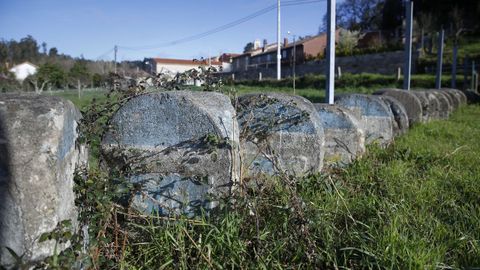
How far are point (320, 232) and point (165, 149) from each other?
115cm

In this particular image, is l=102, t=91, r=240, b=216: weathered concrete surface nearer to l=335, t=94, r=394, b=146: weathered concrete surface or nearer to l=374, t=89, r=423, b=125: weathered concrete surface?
l=335, t=94, r=394, b=146: weathered concrete surface

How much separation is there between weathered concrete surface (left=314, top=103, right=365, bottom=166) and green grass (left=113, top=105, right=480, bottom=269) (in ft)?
3.21

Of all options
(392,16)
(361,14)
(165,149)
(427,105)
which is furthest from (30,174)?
(361,14)

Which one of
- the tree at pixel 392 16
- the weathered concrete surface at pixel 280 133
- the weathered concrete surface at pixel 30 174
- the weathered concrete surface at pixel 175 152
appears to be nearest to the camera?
the weathered concrete surface at pixel 30 174

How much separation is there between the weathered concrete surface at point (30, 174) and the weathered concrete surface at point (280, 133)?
1677 millimetres

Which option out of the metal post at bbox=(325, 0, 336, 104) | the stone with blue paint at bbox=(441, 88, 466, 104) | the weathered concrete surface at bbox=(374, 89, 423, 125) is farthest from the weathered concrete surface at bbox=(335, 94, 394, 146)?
the stone with blue paint at bbox=(441, 88, 466, 104)

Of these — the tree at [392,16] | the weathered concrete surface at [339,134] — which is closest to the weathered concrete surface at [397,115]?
the weathered concrete surface at [339,134]

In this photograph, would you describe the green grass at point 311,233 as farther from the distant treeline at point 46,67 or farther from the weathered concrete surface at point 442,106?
the weathered concrete surface at point 442,106

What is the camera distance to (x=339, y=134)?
4.33 metres

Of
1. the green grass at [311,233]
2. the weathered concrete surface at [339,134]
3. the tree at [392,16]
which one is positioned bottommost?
the green grass at [311,233]

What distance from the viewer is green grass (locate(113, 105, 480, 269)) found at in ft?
7.16

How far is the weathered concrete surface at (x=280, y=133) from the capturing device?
3.38 meters

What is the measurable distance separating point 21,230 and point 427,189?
306 cm

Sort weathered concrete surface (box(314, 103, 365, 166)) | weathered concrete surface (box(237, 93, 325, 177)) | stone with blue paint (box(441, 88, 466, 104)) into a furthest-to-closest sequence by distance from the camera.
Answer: stone with blue paint (box(441, 88, 466, 104)), weathered concrete surface (box(314, 103, 365, 166)), weathered concrete surface (box(237, 93, 325, 177))
